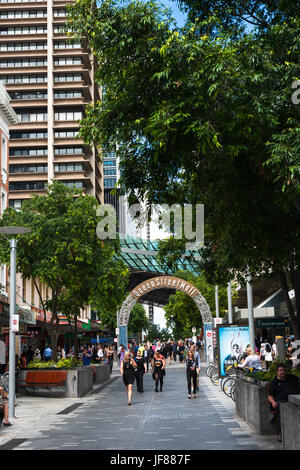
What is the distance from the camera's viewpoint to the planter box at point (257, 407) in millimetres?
12367

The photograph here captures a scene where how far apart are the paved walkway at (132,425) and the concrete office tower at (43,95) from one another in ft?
205

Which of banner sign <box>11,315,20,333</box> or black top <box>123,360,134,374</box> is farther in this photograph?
black top <box>123,360,134,374</box>

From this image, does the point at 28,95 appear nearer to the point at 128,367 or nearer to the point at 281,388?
the point at 128,367

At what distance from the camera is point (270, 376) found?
12.9 meters

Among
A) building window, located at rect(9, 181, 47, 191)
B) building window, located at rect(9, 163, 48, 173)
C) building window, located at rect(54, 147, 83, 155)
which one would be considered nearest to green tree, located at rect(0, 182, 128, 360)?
building window, located at rect(9, 181, 47, 191)

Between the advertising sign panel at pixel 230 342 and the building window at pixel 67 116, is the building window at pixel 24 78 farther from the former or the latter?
the advertising sign panel at pixel 230 342

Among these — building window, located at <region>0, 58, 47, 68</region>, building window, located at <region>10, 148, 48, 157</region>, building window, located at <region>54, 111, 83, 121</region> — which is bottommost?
building window, located at <region>10, 148, 48, 157</region>

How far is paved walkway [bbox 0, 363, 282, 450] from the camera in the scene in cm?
1177

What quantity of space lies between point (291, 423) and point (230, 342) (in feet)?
66.7

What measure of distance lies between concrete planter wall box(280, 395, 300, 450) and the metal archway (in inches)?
1531

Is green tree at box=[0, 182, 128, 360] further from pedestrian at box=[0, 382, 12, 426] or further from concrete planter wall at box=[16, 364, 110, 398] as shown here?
pedestrian at box=[0, 382, 12, 426]

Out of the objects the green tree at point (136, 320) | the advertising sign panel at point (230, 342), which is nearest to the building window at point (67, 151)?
the green tree at point (136, 320)

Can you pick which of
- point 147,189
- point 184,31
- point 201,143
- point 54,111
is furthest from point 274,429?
point 54,111

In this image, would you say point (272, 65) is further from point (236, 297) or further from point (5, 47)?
point (5, 47)
